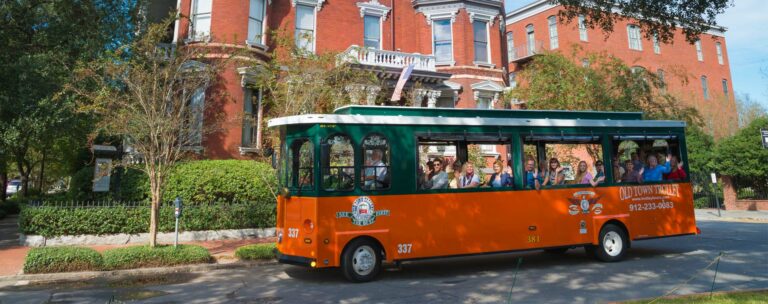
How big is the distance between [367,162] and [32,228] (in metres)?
10.2

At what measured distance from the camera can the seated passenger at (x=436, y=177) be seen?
338 inches

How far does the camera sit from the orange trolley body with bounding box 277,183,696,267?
7789mm

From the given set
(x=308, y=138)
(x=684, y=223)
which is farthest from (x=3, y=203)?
(x=684, y=223)

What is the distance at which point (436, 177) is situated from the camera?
8695mm

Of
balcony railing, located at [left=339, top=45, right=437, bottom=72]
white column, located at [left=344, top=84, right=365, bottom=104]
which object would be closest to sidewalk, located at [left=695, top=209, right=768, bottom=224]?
balcony railing, located at [left=339, top=45, right=437, bottom=72]

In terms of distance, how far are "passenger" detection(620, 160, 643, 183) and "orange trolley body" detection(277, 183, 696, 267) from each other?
0.16 metres

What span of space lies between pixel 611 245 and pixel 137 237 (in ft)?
41.6

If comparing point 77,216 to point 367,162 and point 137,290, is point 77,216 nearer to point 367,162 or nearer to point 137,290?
point 137,290

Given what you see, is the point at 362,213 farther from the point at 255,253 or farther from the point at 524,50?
the point at 524,50

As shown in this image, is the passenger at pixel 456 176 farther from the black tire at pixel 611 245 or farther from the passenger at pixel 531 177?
the black tire at pixel 611 245

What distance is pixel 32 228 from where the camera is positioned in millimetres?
12047

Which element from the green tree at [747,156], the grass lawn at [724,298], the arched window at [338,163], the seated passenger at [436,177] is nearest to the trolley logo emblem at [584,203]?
the seated passenger at [436,177]

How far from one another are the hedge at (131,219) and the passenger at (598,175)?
9.74 metres

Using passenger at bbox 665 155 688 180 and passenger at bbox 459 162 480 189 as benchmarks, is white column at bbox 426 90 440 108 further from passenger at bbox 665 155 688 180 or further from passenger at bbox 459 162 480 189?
passenger at bbox 459 162 480 189
